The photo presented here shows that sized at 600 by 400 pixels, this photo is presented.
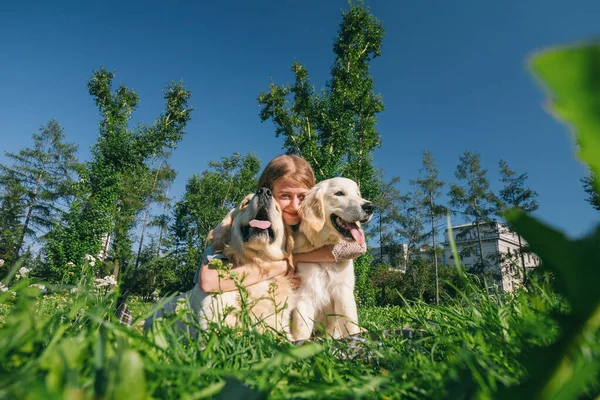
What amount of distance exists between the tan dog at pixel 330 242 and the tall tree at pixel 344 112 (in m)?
13.8

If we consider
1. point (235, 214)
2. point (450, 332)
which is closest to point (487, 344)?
point (450, 332)

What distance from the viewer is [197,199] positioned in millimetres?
37219

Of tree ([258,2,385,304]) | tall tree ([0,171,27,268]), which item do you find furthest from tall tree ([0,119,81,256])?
tree ([258,2,385,304])

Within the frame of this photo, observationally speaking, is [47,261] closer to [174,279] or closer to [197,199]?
[174,279]

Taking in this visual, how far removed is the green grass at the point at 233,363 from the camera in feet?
1.56

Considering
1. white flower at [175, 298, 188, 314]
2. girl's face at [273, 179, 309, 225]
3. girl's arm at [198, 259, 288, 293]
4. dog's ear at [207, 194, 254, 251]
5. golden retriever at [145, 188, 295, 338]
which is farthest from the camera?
girl's face at [273, 179, 309, 225]

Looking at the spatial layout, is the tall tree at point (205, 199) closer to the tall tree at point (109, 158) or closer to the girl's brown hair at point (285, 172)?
the tall tree at point (109, 158)

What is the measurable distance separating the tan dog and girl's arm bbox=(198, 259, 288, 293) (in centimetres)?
28

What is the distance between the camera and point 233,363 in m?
1.14

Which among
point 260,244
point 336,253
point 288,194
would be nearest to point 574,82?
point 260,244

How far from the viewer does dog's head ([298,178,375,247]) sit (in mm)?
3475

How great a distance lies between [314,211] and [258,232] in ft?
2.15

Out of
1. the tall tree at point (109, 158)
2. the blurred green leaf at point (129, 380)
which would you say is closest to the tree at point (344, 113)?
the tall tree at point (109, 158)

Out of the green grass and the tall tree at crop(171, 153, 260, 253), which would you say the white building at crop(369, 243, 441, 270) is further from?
the green grass
